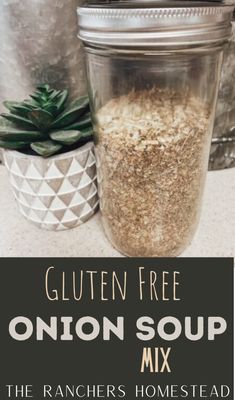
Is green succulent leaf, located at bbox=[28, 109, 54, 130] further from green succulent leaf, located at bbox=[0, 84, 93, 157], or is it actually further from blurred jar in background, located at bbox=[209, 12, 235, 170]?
blurred jar in background, located at bbox=[209, 12, 235, 170]

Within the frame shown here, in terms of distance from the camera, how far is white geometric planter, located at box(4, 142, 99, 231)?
17.5 inches

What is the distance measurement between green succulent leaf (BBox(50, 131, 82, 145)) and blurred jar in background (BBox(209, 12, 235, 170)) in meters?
0.24

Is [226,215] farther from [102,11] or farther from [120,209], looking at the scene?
[102,11]

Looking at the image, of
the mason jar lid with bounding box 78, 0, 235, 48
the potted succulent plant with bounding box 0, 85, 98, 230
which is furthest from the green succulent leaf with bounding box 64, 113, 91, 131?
the mason jar lid with bounding box 78, 0, 235, 48

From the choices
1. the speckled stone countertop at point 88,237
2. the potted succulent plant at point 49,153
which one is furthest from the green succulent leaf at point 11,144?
the speckled stone countertop at point 88,237

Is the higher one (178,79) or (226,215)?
(178,79)

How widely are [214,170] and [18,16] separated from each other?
373mm

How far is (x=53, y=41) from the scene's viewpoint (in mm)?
482

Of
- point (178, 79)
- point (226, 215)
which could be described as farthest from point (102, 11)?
point (226, 215)

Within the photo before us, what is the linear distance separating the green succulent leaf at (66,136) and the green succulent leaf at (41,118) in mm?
14

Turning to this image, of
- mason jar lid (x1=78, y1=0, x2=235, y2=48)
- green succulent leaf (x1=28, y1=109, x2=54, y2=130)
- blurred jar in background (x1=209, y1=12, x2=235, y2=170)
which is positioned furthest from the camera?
blurred jar in background (x1=209, y1=12, x2=235, y2=170)

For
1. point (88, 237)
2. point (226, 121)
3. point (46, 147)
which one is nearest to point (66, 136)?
point (46, 147)

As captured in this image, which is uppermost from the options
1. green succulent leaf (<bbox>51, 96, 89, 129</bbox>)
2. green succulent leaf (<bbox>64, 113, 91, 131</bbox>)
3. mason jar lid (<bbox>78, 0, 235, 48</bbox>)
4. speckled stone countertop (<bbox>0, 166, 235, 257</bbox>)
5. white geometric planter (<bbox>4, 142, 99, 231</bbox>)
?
mason jar lid (<bbox>78, 0, 235, 48</bbox>)

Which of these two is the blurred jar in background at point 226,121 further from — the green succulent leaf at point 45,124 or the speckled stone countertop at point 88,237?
the green succulent leaf at point 45,124
